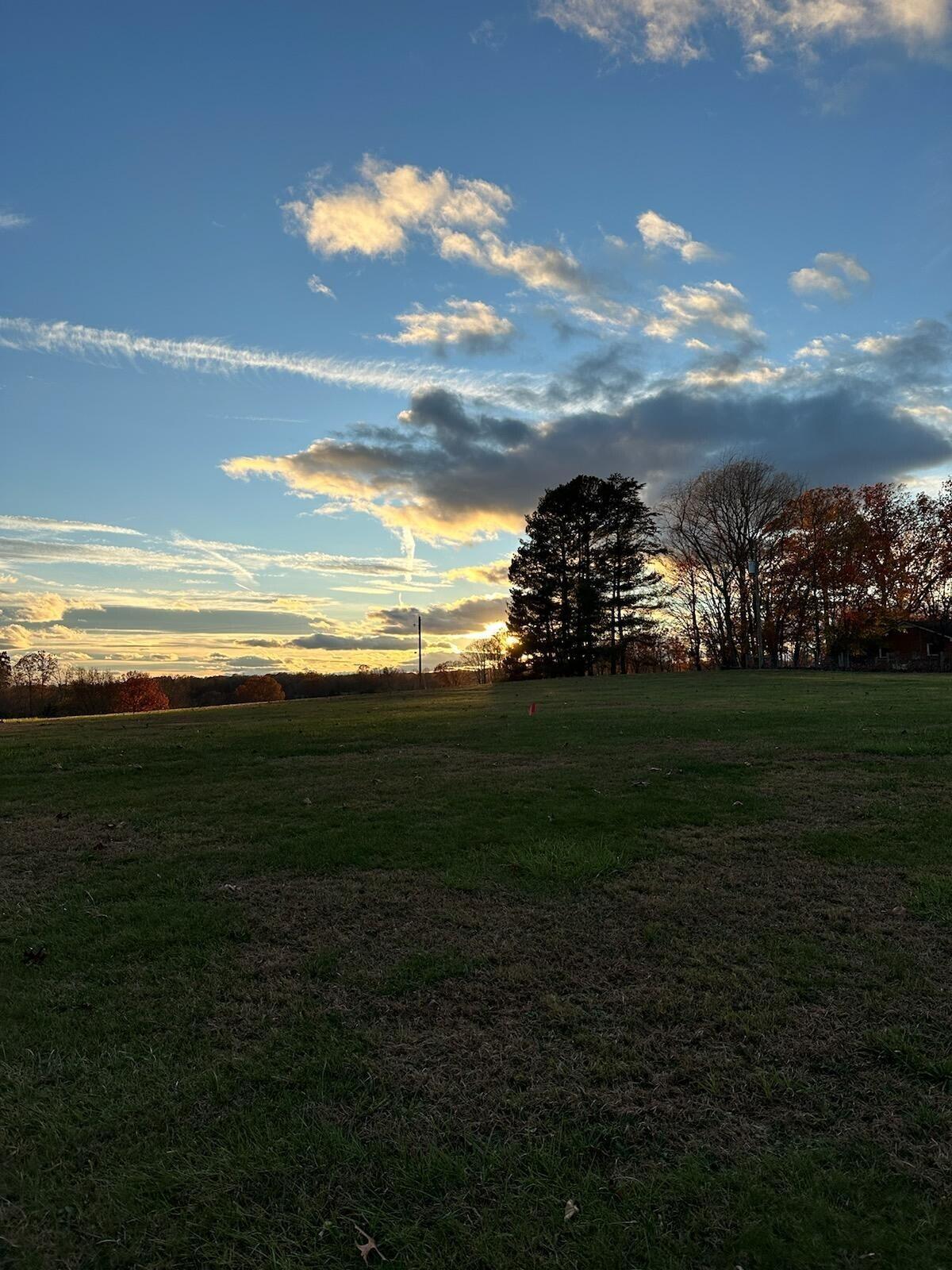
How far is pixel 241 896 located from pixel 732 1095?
4188 mm

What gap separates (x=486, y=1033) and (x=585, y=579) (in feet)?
164

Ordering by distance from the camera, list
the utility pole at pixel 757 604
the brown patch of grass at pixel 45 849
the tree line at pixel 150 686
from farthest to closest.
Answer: the tree line at pixel 150 686, the utility pole at pixel 757 604, the brown patch of grass at pixel 45 849

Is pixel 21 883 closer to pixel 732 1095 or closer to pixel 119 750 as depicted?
pixel 732 1095

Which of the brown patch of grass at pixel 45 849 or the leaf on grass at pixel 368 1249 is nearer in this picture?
the leaf on grass at pixel 368 1249

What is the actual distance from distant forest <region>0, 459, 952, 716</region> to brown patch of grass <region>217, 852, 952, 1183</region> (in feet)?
153

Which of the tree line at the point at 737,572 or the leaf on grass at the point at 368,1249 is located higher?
the tree line at the point at 737,572

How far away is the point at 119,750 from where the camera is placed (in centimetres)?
1391

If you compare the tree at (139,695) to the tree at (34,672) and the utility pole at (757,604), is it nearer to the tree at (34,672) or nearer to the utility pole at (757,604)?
the tree at (34,672)

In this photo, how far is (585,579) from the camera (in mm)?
52406

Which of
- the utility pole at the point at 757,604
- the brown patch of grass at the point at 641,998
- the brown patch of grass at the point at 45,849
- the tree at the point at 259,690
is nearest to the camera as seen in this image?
the brown patch of grass at the point at 641,998

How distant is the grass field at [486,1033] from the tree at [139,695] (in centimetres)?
7699

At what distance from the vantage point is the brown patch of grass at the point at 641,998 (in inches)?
120

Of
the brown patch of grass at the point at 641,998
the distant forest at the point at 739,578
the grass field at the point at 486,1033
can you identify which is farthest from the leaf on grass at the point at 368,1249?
the distant forest at the point at 739,578

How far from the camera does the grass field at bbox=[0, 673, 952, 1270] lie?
2.51m
